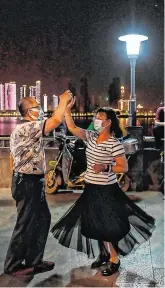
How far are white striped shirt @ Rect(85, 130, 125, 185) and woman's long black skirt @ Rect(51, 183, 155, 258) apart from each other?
0.24 feet

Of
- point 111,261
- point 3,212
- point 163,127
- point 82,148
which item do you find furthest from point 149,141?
point 111,261

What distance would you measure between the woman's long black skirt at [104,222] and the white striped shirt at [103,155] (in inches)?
2.9

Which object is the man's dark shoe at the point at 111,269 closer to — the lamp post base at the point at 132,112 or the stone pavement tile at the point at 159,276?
the stone pavement tile at the point at 159,276

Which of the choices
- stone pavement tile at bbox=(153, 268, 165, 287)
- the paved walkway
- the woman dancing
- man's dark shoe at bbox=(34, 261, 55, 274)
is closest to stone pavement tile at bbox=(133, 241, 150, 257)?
the paved walkway

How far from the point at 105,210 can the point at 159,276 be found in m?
0.92

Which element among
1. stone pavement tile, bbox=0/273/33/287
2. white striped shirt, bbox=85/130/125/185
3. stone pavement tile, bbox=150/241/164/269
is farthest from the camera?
stone pavement tile, bbox=150/241/164/269

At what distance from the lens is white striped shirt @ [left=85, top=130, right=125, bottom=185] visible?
463cm

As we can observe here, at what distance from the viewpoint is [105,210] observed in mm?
4676

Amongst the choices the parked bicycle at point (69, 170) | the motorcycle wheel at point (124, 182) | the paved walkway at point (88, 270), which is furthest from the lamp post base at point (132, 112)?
the paved walkway at point (88, 270)

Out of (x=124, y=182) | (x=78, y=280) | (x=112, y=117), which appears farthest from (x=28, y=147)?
(x=124, y=182)

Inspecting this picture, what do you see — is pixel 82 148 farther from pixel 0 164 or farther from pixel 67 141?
pixel 0 164

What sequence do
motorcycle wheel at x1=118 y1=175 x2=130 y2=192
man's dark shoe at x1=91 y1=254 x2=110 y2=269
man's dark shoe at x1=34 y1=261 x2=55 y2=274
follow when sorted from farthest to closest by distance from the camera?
1. motorcycle wheel at x1=118 y1=175 x2=130 y2=192
2. man's dark shoe at x1=91 y1=254 x2=110 y2=269
3. man's dark shoe at x1=34 y1=261 x2=55 y2=274

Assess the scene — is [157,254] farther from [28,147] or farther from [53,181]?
[53,181]

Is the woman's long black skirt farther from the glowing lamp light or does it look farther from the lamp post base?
the glowing lamp light
